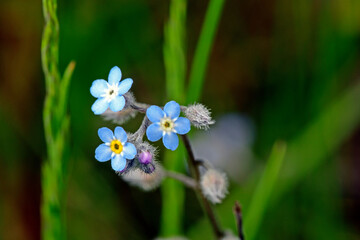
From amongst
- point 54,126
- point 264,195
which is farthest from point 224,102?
point 54,126

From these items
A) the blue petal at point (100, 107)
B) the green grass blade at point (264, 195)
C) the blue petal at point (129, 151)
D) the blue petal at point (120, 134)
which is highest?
the blue petal at point (100, 107)

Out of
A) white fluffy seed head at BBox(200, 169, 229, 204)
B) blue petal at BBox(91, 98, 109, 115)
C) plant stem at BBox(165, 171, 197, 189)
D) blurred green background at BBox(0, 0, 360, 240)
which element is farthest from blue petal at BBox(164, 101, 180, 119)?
blurred green background at BBox(0, 0, 360, 240)

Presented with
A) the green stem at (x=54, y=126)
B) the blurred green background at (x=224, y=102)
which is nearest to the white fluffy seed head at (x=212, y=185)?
the green stem at (x=54, y=126)

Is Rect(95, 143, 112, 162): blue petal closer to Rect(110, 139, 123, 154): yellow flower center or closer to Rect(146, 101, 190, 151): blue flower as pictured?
Rect(110, 139, 123, 154): yellow flower center

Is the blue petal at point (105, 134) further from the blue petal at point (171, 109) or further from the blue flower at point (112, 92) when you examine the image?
the blue petal at point (171, 109)

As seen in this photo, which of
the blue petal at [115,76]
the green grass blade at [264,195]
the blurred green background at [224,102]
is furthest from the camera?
the blurred green background at [224,102]

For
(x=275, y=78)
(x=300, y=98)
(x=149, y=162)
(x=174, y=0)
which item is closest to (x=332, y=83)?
(x=300, y=98)

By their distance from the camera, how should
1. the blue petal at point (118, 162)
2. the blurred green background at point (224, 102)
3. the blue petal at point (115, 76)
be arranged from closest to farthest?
the blue petal at point (118, 162)
the blue petal at point (115, 76)
the blurred green background at point (224, 102)

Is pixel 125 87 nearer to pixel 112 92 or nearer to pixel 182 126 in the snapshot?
pixel 112 92
